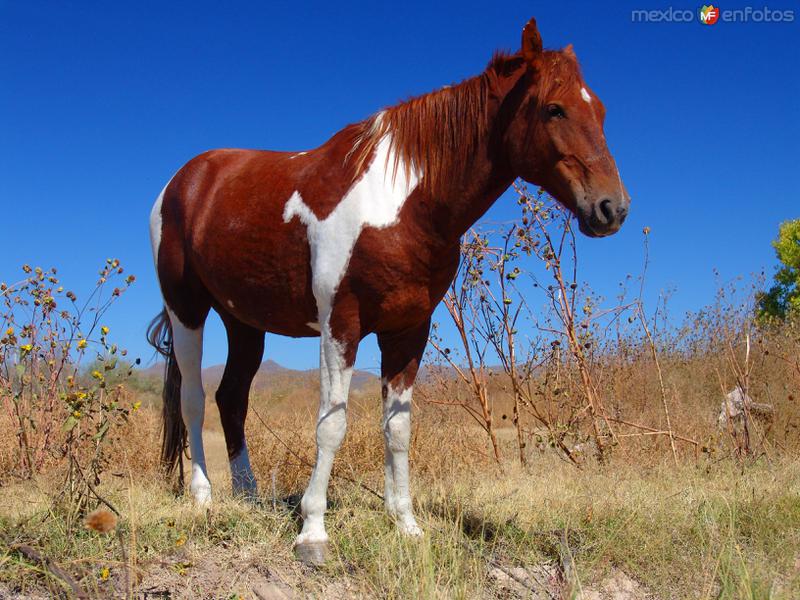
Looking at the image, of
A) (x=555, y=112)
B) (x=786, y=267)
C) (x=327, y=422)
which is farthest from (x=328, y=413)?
(x=786, y=267)

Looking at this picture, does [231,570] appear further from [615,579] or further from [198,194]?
[198,194]

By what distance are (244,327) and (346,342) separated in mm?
1543

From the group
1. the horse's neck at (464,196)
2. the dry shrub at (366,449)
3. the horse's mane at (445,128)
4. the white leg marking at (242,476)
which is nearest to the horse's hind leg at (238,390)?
the white leg marking at (242,476)

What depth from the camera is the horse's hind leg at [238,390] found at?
4207 mm

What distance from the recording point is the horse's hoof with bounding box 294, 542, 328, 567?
2920 mm


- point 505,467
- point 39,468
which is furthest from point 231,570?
point 39,468

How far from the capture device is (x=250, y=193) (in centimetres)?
365

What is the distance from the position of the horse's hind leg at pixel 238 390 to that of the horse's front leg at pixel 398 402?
3.69ft

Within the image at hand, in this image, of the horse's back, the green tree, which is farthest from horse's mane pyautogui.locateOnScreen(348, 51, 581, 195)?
the green tree

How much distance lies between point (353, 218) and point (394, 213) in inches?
7.5

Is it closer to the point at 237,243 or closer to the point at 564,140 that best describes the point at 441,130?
the point at 564,140

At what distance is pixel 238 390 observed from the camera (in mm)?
4309

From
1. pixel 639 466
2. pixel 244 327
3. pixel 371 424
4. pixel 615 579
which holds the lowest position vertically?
pixel 615 579

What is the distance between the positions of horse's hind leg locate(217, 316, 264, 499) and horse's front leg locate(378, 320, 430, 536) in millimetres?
1123
